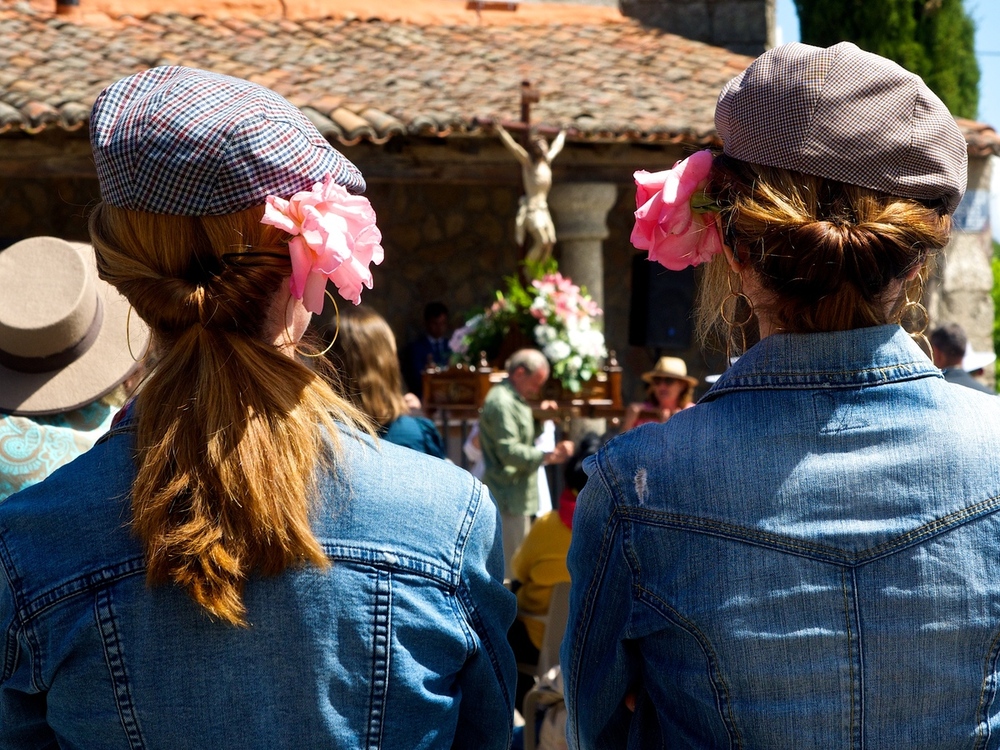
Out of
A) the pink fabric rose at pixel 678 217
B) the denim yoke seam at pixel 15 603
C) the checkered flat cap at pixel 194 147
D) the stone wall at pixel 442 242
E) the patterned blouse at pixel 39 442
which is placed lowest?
the stone wall at pixel 442 242

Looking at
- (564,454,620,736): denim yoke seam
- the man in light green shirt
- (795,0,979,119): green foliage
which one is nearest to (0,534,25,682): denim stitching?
(564,454,620,736): denim yoke seam

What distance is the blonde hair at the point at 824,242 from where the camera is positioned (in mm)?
1245

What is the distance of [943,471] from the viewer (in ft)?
4.16

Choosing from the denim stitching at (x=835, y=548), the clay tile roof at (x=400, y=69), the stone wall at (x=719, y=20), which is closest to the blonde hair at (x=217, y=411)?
the denim stitching at (x=835, y=548)

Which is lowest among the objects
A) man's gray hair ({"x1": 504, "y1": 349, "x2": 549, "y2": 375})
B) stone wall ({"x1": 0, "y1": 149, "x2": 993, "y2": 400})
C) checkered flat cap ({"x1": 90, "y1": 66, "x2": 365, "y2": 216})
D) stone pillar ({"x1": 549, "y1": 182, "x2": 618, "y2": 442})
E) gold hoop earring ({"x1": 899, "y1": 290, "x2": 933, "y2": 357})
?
stone wall ({"x1": 0, "y1": 149, "x2": 993, "y2": 400})

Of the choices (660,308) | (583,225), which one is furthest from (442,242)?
(660,308)

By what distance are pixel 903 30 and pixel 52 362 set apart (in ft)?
32.8

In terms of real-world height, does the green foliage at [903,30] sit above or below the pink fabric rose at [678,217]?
below

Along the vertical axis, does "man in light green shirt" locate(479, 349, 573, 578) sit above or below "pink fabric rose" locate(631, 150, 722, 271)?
below

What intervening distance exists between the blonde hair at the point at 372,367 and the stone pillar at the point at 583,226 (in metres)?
4.52

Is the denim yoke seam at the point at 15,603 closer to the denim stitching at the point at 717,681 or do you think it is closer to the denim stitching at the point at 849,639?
the denim stitching at the point at 717,681

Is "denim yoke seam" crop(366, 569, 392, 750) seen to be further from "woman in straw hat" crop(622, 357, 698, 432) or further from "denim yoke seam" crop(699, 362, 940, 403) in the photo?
"woman in straw hat" crop(622, 357, 698, 432)

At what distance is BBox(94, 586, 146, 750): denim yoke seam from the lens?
4.01ft

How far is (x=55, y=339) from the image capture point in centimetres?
206
